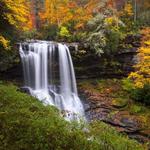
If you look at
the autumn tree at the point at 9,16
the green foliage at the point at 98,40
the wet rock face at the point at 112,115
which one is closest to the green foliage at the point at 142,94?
the wet rock face at the point at 112,115

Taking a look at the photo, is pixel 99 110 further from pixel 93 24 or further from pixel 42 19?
pixel 42 19

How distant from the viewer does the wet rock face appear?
692 inches

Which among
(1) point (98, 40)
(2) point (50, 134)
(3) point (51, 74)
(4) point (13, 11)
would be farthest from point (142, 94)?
(2) point (50, 134)

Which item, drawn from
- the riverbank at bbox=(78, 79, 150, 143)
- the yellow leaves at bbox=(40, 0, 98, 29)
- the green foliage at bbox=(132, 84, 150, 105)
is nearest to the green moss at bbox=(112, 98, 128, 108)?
the riverbank at bbox=(78, 79, 150, 143)

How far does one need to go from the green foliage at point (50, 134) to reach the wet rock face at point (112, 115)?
7.66m

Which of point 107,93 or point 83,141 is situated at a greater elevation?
point 83,141

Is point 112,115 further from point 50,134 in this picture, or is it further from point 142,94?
point 50,134

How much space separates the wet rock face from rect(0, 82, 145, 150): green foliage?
25.1 ft

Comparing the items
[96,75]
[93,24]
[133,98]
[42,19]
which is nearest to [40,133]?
[133,98]

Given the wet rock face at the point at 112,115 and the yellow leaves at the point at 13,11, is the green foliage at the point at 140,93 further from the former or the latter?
the yellow leaves at the point at 13,11

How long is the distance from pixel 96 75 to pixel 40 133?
564 inches

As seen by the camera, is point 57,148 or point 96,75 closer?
point 57,148

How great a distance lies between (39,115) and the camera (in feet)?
32.2

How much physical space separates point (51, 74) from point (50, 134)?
1268 cm
